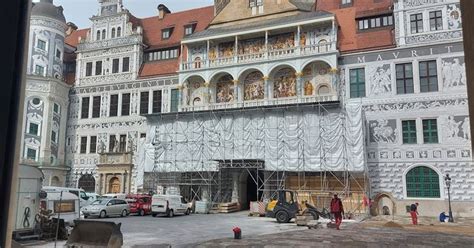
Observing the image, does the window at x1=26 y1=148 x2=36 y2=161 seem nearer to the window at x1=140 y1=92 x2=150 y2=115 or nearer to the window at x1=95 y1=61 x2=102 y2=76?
the window at x1=95 y1=61 x2=102 y2=76

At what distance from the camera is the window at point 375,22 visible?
30859mm

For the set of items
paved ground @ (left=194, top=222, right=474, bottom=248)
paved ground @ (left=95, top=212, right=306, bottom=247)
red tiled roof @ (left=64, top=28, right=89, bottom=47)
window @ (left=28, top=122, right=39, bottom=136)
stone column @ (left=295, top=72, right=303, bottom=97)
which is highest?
red tiled roof @ (left=64, top=28, right=89, bottom=47)

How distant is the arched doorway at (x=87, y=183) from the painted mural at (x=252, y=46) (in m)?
17.8

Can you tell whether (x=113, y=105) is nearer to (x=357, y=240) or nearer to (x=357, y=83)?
(x=357, y=83)

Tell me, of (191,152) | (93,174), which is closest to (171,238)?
→ (191,152)

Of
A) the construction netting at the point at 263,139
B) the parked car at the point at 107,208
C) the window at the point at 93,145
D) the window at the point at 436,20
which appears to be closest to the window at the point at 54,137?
the window at the point at 93,145

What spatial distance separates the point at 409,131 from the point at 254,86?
1232 centimetres

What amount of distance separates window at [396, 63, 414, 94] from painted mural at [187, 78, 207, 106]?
50.7ft

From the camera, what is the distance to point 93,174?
37.0m

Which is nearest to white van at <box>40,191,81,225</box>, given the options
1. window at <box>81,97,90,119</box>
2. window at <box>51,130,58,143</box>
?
window at <box>51,130,58,143</box>

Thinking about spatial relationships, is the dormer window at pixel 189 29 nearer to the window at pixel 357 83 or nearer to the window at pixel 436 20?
the window at pixel 357 83

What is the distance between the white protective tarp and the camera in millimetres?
27656

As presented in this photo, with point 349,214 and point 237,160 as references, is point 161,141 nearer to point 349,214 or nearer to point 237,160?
point 237,160

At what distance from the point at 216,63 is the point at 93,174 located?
49.7 feet
